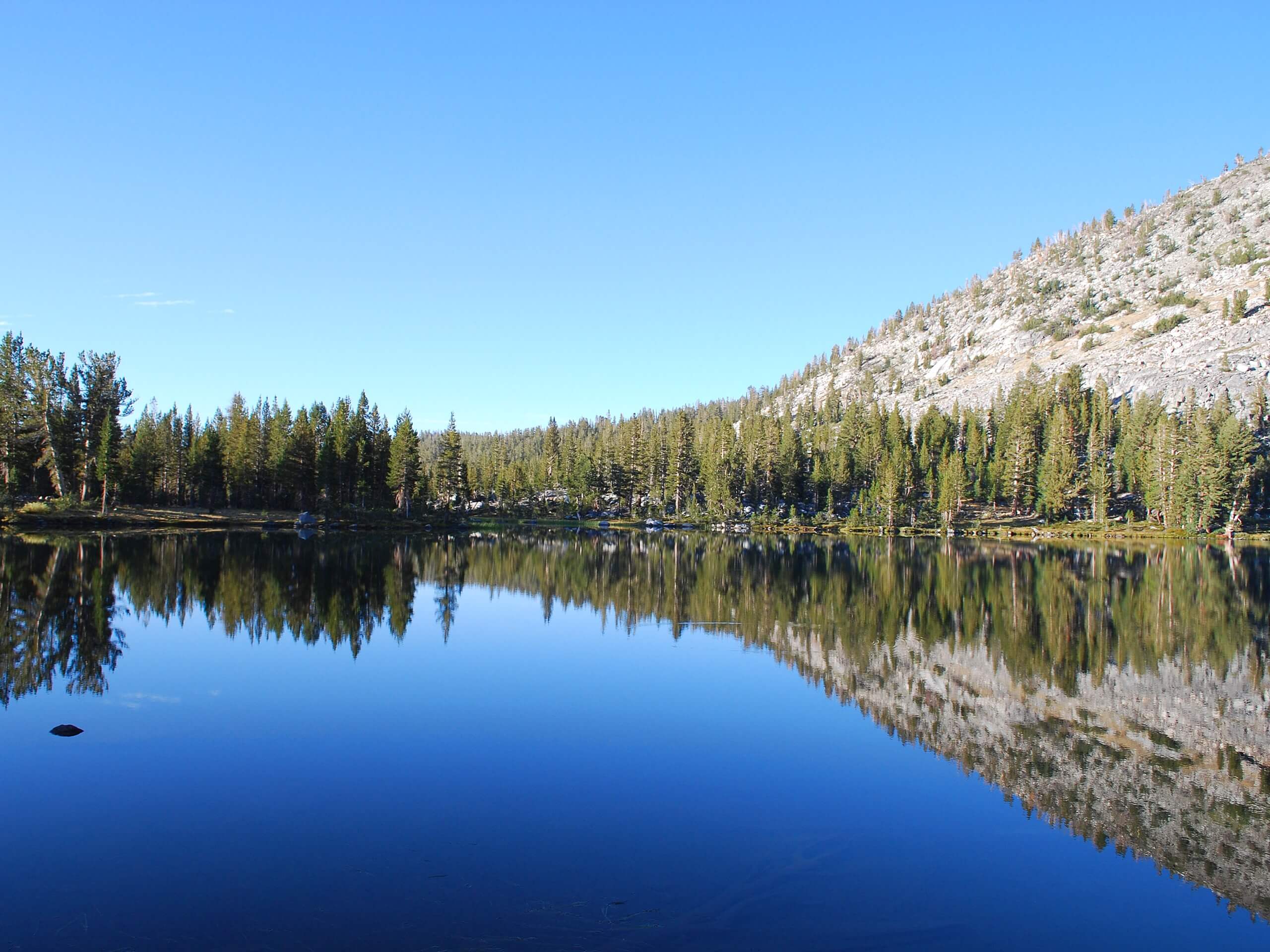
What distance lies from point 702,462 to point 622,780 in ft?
392

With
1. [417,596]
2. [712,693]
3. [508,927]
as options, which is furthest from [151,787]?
[417,596]

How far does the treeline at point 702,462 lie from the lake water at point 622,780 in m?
61.1

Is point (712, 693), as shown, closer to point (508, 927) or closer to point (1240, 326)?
point (508, 927)

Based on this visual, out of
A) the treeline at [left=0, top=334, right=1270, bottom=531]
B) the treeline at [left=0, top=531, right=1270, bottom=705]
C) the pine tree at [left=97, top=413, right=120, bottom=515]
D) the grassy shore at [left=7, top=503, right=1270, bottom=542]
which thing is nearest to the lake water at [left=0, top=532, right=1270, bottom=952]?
the treeline at [left=0, top=531, right=1270, bottom=705]

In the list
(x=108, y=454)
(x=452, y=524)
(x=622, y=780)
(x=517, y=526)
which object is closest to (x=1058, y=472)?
(x=517, y=526)

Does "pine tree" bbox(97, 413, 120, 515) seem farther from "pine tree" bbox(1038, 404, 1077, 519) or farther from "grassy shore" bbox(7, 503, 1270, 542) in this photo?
"pine tree" bbox(1038, 404, 1077, 519)

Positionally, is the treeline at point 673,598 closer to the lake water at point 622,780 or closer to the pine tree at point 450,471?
the lake water at point 622,780

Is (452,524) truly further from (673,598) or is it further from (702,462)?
(673,598)

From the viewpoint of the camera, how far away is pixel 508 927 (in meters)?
8.46

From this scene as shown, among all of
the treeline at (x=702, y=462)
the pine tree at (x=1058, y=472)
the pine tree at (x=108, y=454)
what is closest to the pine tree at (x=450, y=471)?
the treeline at (x=702, y=462)

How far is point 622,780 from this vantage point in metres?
13.3

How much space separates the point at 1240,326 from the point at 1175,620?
149 meters

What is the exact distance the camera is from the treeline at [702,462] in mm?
83062

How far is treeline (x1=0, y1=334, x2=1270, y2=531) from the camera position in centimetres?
8306
